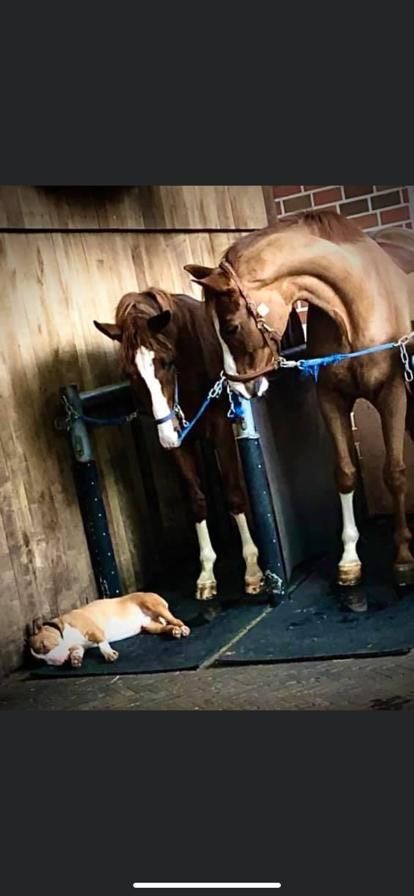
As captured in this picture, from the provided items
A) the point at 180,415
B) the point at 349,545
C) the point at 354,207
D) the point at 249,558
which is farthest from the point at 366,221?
the point at 249,558

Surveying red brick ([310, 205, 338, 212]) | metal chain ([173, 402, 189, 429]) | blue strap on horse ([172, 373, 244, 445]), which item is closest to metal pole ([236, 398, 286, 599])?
blue strap on horse ([172, 373, 244, 445])

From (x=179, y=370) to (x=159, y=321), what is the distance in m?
0.12

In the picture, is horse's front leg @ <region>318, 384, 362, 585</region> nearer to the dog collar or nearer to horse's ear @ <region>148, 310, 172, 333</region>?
horse's ear @ <region>148, 310, 172, 333</region>

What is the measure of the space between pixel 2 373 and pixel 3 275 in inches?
7.9

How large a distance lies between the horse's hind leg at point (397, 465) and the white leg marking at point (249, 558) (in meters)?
0.30

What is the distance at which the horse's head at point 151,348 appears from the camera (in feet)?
7.63

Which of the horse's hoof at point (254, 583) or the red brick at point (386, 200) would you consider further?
the horse's hoof at point (254, 583)

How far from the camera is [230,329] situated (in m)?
2.30

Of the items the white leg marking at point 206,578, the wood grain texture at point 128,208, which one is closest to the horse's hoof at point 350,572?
the white leg marking at point 206,578

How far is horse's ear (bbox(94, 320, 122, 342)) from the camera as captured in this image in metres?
2.34

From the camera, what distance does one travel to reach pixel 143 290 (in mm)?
2359

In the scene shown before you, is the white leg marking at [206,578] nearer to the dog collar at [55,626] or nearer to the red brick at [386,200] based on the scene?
the dog collar at [55,626]

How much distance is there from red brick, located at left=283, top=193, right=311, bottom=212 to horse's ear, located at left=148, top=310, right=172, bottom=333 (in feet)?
1.06
